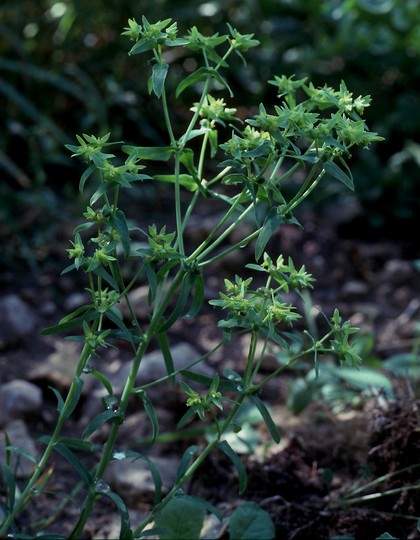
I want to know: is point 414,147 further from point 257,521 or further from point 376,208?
point 257,521

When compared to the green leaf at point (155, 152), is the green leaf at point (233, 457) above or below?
below

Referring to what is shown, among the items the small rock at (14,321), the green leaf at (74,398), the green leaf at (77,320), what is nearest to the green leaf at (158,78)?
the green leaf at (77,320)

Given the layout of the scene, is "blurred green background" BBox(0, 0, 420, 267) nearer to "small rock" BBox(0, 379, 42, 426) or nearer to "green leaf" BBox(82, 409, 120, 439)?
"small rock" BBox(0, 379, 42, 426)

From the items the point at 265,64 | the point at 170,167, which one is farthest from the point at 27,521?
the point at 265,64

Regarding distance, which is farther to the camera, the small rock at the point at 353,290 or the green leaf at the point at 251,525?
the small rock at the point at 353,290

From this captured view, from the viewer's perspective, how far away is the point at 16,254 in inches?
119

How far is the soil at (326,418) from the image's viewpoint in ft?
6.17

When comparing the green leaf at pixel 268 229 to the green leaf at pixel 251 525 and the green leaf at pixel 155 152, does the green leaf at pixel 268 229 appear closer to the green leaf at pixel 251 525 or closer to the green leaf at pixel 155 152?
the green leaf at pixel 155 152

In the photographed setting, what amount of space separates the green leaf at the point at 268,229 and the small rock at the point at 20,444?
0.97 meters

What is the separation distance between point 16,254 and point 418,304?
1.36 meters

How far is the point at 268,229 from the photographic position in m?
1.42

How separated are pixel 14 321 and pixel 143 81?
1391mm

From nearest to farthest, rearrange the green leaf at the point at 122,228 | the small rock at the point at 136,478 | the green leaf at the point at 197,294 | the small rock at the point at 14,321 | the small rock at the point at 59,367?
the green leaf at the point at 122,228, the green leaf at the point at 197,294, the small rock at the point at 136,478, the small rock at the point at 59,367, the small rock at the point at 14,321

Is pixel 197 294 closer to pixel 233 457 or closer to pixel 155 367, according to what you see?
pixel 233 457
